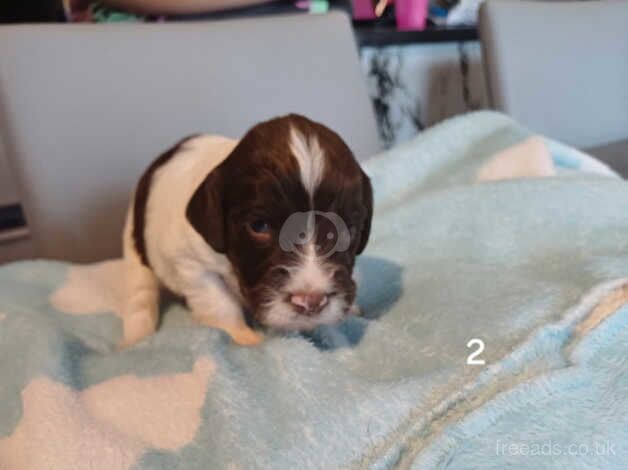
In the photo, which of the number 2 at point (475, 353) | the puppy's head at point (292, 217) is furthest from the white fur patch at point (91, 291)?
the number 2 at point (475, 353)

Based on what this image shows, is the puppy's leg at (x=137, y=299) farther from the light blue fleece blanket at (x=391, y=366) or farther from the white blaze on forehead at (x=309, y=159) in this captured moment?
the white blaze on forehead at (x=309, y=159)

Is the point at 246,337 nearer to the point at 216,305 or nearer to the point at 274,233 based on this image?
the point at 216,305

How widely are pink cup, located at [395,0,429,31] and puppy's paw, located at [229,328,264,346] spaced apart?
2129 millimetres

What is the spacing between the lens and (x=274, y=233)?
3.67 ft

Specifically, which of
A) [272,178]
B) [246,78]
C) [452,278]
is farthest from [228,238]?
[246,78]

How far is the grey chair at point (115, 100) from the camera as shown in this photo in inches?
69.4

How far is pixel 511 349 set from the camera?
3.39 ft

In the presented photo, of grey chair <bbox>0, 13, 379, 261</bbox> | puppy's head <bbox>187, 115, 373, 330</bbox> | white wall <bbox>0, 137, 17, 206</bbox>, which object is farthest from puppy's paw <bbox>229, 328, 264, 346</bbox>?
white wall <bbox>0, 137, 17, 206</bbox>

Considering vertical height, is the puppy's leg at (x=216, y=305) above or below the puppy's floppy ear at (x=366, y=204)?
below

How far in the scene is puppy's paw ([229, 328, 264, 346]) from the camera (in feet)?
4.24

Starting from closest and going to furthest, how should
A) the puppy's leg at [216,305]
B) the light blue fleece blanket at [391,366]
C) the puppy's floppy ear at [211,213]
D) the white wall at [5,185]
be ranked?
1. the light blue fleece blanket at [391,366]
2. the puppy's floppy ear at [211,213]
3. the puppy's leg at [216,305]
4. the white wall at [5,185]

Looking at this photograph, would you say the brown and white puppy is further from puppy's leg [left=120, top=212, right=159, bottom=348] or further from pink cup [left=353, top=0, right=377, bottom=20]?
pink cup [left=353, top=0, right=377, bottom=20]

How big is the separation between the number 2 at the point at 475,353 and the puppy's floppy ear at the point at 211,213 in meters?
0.50

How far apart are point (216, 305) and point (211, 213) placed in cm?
26
